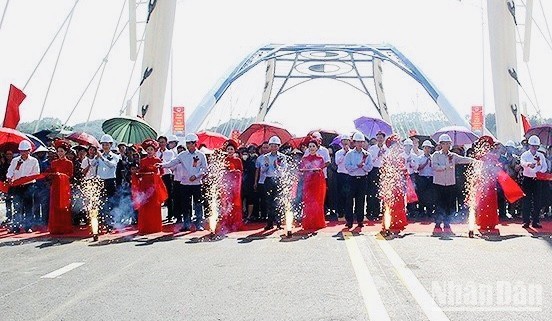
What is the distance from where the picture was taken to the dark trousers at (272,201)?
11.0 m

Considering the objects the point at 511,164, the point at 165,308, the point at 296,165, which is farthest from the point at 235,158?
the point at 165,308

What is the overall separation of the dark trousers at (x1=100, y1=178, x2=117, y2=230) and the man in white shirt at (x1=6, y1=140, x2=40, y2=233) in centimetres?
121

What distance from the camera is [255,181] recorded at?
38.3ft

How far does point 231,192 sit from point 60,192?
9.58 ft

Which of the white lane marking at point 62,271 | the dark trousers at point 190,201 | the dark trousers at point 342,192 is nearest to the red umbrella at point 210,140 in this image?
the dark trousers at point 190,201

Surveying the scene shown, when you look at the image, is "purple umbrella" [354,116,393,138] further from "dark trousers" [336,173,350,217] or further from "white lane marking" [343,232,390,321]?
"white lane marking" [343,232,390,321]

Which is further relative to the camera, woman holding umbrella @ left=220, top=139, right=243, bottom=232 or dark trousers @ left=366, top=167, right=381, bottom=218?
dark trousers @ left=366, top=167, right=381, bottom=218

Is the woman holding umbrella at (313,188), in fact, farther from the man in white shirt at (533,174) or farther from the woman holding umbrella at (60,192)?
the woman holding umbrella at (60,192)

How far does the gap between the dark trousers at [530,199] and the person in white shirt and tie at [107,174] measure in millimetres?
7279

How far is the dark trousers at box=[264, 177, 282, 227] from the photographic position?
1097 centimetres

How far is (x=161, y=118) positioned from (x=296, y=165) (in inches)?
375

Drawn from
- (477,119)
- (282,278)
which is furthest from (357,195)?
(477,119)

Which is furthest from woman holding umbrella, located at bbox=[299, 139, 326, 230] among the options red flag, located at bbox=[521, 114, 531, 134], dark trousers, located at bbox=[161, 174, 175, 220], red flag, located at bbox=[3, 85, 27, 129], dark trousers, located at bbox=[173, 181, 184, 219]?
red flag, located at bbox=[521, 114, 531, 134]

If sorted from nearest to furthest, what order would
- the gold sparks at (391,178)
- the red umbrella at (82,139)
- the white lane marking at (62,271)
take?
1. the white lane marking at (62,271)
2. the gold sparks at (391,178)
3. the red umbrella at (82,139)
